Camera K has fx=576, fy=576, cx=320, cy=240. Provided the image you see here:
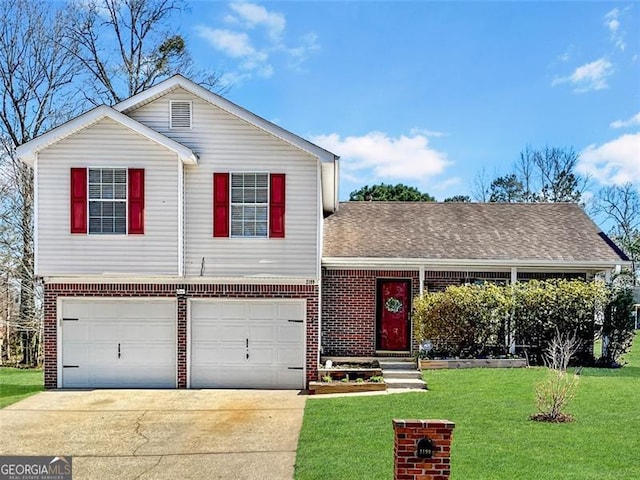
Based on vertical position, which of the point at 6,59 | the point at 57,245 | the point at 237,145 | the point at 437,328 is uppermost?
the point at 6,59

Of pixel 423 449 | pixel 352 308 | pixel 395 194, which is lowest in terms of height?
pixel 423 449

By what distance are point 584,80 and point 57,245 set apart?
57.0 ft

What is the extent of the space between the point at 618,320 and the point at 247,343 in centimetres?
952

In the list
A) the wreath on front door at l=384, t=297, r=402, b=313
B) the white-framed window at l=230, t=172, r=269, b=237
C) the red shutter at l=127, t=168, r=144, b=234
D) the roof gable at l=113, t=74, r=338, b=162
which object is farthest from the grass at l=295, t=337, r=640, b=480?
the roof gable at l=113, t=74, r=338, b=162

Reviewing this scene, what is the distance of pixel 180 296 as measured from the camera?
13.6 m

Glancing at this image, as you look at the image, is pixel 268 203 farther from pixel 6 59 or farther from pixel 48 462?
pixel 6 59

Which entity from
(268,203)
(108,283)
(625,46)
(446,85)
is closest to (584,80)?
(625,46)

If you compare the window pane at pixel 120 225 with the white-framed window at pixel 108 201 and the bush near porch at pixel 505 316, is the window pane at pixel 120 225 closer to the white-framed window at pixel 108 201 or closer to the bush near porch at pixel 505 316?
the white-framed window at pixel 108 201

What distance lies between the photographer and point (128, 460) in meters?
8.20

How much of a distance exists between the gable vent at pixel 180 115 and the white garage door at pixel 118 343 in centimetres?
423

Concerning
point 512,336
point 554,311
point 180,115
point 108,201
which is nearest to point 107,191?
point 108,201

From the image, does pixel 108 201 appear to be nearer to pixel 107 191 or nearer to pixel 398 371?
pixel 107 191

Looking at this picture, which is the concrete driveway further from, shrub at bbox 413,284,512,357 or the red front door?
shrub at bbox 413,284,512,357

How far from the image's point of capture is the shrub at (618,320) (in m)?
14.8
